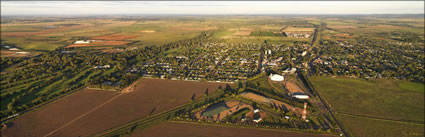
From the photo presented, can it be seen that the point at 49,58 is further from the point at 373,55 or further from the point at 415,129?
the point at 373,55

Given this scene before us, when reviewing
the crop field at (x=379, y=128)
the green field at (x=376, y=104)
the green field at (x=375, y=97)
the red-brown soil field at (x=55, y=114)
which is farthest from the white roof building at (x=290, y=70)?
the red-brown soil field at (x=55, y=114)

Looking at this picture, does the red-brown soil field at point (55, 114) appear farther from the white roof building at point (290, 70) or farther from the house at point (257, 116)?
the white roof building at point (290, 70)

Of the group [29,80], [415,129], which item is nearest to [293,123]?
[415,129]

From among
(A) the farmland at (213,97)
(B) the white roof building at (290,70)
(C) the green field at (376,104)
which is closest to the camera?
(C) the green field at (376,104)

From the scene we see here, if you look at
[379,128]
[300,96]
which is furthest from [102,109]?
[379,128]

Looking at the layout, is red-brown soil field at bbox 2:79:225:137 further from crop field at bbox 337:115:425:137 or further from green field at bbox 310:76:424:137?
crop field at bbox 337:115:425:137

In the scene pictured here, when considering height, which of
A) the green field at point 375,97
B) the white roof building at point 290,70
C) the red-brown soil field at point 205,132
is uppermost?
the white roof building at point 290,70

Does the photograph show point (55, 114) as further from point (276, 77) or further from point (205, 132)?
point (276, 77)

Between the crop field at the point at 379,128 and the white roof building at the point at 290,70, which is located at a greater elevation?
the white roof building at the point at 290,70
